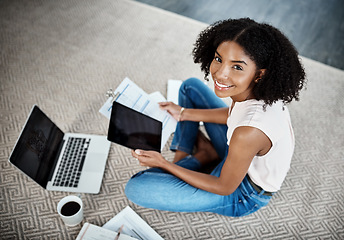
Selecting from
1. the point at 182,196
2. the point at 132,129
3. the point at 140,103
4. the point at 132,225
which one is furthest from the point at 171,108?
the point at 132,225

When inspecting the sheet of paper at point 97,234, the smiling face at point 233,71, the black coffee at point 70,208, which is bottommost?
the sheet of paper at point 97,234

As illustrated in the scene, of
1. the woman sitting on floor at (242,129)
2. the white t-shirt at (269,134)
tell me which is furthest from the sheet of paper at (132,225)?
the white t-shirt at (269,134)

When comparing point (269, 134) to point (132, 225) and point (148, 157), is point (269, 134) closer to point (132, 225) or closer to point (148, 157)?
point (148, 157)

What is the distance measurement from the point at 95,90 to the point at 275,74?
1.14 meters

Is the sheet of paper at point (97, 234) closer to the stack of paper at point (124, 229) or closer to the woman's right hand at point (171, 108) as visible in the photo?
the stack of paper at point (124, 229)

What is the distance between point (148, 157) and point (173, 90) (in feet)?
2.52

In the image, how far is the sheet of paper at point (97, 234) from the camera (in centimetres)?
107

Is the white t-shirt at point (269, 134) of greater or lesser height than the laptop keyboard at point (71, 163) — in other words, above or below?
above

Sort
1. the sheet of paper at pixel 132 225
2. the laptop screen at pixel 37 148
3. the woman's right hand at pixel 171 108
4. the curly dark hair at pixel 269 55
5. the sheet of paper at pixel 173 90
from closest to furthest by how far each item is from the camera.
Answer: the curly dark hair at pixel 269 55
the laptop screen at pixel 37 148
the sheet of paper at pixel 132 225
the woman's right hand at pixel 171 108
the sheet of paper at pixel 173 90

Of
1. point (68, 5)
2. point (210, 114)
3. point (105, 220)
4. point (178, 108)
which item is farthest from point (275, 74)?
point (68, 5)

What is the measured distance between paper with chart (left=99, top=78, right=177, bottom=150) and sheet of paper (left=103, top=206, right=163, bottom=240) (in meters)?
0.32

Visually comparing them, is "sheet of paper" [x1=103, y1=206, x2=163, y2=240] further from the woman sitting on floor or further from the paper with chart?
the paper with chart

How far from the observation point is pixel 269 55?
0.89m

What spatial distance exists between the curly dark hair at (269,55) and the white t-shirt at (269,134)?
0.04 meters
